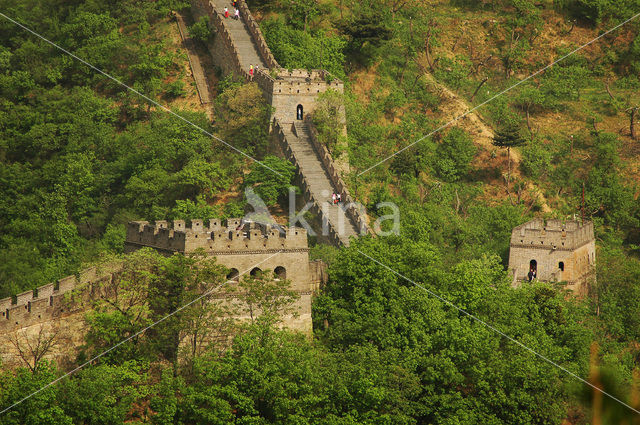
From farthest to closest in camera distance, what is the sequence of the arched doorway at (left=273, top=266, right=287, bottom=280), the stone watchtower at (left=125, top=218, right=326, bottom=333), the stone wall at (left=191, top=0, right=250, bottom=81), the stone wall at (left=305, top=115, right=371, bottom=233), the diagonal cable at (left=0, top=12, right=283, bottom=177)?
the stone wall at (left=191, top=0, right=250, bottom=81), the diagonal cable at (left=0, top=12, right=283, bottom=177), the stone wall at (left=305, top=115, right=371, bottom=233), the arched doorway at (left=273, top=266, right=287, bottom=280), the stone watchtower at (left=125, top=218, right=326, bottom=333)

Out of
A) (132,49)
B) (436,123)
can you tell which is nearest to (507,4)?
(436,123)

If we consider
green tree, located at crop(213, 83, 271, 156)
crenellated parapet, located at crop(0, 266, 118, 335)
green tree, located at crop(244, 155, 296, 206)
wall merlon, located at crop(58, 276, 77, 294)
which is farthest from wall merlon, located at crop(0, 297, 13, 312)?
green tree, located at crop(213, 83, 271, 156)

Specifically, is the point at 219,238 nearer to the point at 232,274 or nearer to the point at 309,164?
the point at 232,274

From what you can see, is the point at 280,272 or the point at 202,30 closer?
the point at 280,272

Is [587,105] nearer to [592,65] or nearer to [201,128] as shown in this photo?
[592,65]

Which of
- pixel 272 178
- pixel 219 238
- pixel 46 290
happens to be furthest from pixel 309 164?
pixel 46 290

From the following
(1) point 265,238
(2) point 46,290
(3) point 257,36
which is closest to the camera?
(2) point 46,290

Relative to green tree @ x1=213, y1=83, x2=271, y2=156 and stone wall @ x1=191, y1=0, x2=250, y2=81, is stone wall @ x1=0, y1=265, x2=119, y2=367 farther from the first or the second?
stone wall @ x1=191, y1=0, x2=250, y2=81
